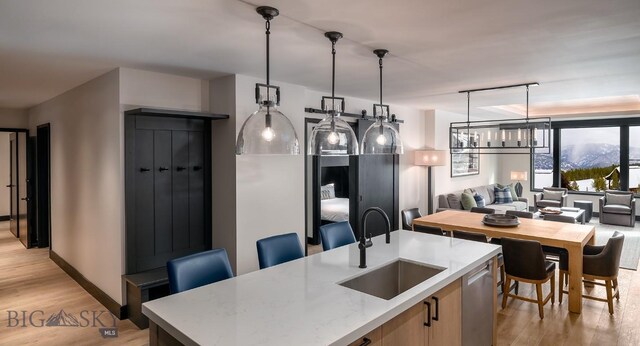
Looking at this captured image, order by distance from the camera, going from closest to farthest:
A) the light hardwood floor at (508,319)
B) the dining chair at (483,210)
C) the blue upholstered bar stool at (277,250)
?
1. the blue upholstered bar stool at (277,250)
2. the light hardwood floor at (508,319)
3. the dining chair at (483,210)

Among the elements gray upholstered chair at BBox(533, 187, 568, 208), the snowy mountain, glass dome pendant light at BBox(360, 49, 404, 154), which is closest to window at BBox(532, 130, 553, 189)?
the snowy mountain

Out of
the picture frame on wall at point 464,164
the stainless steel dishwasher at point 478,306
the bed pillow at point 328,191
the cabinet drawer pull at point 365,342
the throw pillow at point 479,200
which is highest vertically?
the picture frame on wall at point 464,164

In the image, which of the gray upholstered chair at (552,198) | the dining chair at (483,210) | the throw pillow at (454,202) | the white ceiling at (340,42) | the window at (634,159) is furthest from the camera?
the window at (634,159)

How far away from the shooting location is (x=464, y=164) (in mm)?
8742

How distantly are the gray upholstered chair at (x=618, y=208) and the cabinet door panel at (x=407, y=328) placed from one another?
8309 mm

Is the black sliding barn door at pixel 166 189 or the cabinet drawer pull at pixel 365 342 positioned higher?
the black sliding barn door at pixel 166 189

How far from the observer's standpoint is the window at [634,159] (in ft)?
28.3

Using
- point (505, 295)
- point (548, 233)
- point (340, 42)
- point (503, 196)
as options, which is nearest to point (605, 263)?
point (548, 233)

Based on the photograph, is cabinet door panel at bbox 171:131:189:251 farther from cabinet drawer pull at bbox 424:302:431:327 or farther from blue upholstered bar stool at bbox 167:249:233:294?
cabinet drawer pull at bbox 424:302:431:327

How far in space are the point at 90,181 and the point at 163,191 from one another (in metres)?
0.97

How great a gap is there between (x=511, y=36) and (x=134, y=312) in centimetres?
405

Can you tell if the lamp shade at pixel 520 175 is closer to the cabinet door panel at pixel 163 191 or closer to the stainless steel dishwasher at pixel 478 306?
the stainless steel dishwasher at pixel 478 306

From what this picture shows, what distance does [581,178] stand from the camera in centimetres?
954

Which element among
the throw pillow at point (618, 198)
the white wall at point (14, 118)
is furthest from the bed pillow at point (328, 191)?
the throw pillow at point (618, 198)
